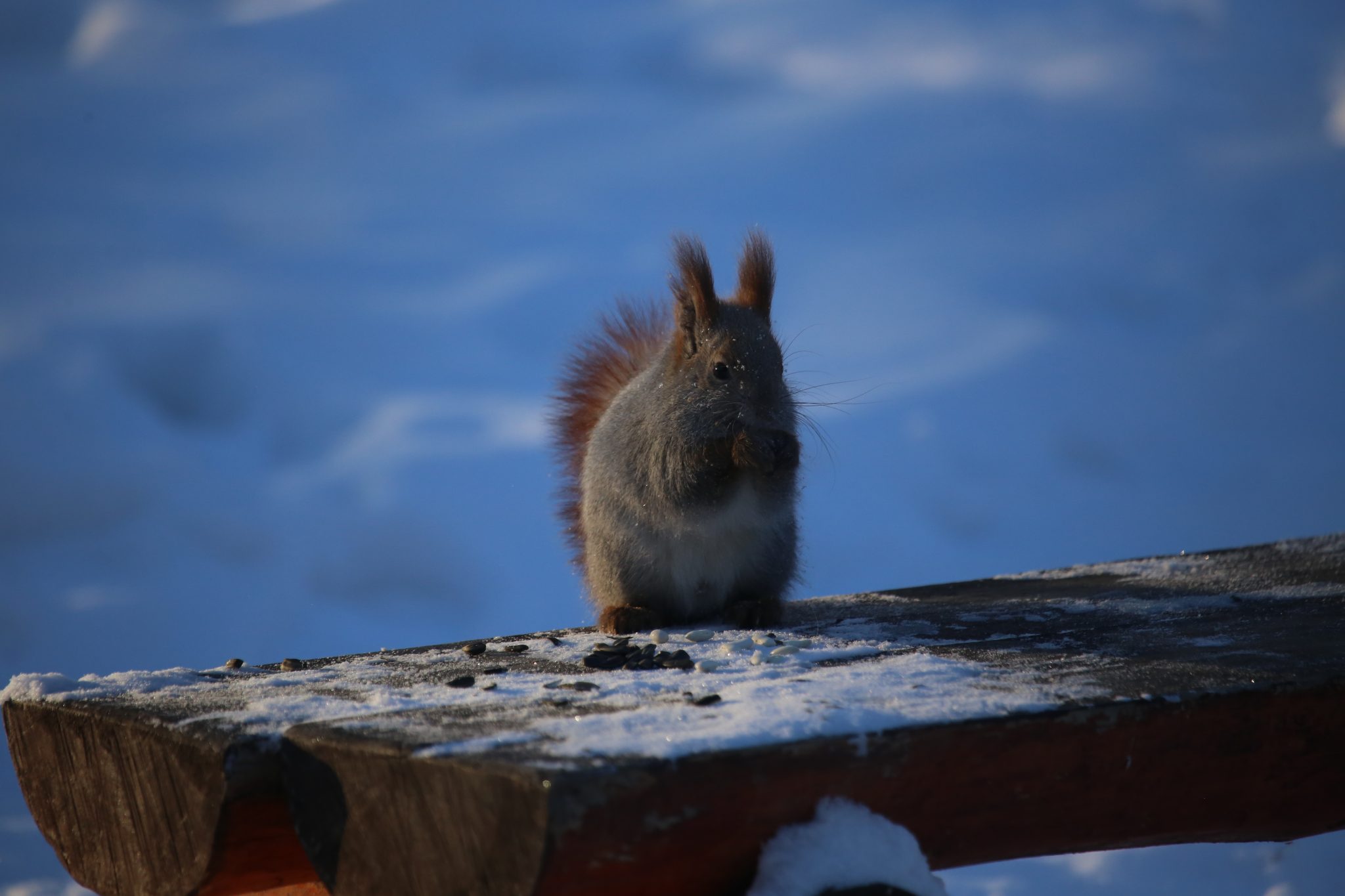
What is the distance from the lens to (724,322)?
2.46m

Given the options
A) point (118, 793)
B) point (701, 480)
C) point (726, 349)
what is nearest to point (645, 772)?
point (118, 793)

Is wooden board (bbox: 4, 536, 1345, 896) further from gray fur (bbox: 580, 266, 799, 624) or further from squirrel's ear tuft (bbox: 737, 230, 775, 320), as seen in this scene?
squirrel's ear tuft (bbox: 737, 230, 775, 320)

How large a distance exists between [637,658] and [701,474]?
52 centimetres

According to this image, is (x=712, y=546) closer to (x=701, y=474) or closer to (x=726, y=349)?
(x=701, y=474)

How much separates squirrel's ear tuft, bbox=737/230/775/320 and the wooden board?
32.3 inches

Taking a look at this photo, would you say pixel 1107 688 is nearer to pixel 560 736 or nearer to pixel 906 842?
pixel 906 842

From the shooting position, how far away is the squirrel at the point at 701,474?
232 cm

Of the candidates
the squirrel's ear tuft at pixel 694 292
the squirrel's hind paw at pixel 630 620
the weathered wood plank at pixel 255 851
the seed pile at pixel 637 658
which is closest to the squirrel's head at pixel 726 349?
the squirrel's ear tuft at pixel 694 292

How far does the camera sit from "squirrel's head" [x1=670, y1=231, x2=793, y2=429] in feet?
7.76

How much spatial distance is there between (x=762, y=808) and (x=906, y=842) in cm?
18

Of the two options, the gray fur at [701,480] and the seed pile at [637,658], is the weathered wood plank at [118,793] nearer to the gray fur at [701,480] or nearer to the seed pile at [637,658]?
the seed pile at [637,658]

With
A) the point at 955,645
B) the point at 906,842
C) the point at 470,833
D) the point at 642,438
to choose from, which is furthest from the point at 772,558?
the point at 470,833

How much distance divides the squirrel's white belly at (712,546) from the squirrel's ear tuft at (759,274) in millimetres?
501

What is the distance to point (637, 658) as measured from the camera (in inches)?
74.1
